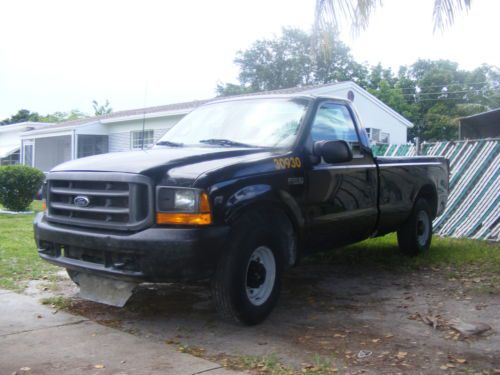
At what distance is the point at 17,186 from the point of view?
48.0 feet

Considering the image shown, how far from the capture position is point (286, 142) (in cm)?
524

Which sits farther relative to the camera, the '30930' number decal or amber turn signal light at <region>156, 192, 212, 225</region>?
the '30930' number decal

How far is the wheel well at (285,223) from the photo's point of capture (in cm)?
477

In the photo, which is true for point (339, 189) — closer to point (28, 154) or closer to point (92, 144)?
point (92, 144)

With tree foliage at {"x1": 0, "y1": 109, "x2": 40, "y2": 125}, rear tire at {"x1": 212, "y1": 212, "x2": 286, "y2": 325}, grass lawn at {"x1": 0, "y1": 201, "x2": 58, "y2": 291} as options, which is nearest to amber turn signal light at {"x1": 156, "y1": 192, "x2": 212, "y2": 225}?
rear tire at {"x1": 212, "y1": 212, "x2": 286, "y2": 325}

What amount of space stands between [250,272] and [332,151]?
137 cm

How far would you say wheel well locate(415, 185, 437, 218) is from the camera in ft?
25.0

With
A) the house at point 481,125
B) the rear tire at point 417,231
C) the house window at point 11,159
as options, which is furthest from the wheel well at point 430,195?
the house window at point 11,159

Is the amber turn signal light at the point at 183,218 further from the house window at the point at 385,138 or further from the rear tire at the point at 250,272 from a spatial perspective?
the house window at the point at 385,138

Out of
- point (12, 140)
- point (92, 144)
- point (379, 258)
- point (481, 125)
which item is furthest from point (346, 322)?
point (12, 140)

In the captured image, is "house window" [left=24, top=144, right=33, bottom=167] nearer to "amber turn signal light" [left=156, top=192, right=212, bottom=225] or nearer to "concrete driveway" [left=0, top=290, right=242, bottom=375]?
"concrete driveway" [left=0, top=290, right=242, bottom=375]

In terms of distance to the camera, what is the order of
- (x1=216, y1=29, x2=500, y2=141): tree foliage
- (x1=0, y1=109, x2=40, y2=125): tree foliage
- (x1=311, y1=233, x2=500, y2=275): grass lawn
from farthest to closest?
(x1=0, y1=109, x2=40, y2=125): tree foliage → (x1=216, y1=29, x2=500, y2=141): tree foliage → (x1=311, y1=233, x2=500, y2=275): grass lawn

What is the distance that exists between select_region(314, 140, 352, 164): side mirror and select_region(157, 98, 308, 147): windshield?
0.85 feet

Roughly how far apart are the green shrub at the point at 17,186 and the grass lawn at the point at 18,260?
3895 millimetres
